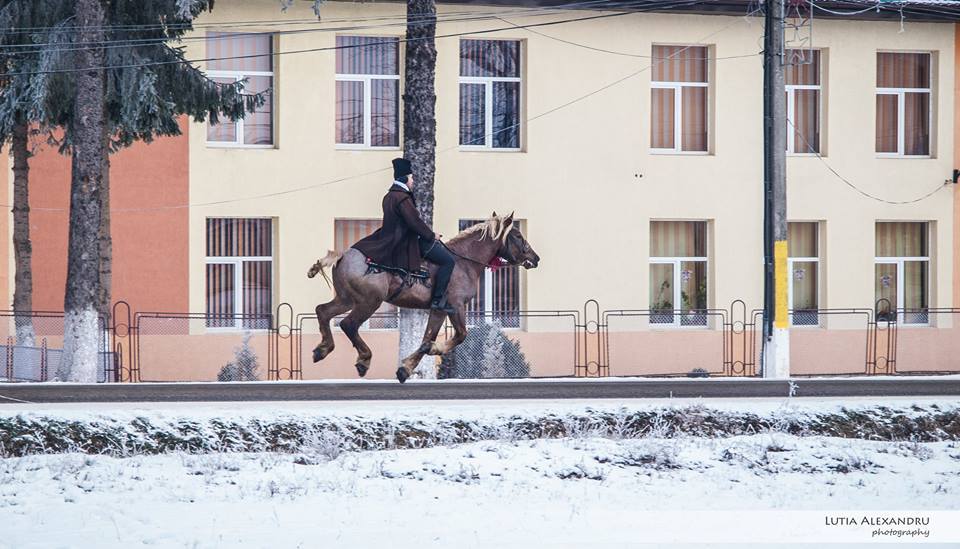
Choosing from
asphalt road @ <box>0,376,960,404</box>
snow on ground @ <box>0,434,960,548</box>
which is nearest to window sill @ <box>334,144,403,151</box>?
asphalt road @ <box>0,376,960,404</box>

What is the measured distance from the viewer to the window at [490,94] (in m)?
29.7

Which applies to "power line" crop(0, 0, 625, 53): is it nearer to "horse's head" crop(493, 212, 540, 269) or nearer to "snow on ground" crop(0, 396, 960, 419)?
"horse's head" crop(493, 212, 540, 269)

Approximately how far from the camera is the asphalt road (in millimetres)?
16423

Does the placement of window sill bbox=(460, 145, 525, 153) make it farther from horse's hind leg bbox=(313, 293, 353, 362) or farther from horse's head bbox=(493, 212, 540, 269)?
horse's hind leg bbox=(313, 293, 353, 362)

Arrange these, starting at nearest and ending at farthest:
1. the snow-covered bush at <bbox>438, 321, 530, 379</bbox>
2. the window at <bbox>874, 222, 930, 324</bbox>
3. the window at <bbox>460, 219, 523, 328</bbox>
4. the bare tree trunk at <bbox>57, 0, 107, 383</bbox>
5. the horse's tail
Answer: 1. the horse's tail
2. the bare tree trunk at <bbox>57, 0, 107, 383</bbox>
3. the snow-covered bush at <bbox>438, 321, 530, 379</bbox>
4. the window at <bbox>460, 219, 523, 328</bbox>
5. the window at <bbox>874, 222, 930, 324</bbox>

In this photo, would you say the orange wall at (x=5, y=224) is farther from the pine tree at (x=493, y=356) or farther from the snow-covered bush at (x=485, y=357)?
the pine tree at (x=493, y=356)

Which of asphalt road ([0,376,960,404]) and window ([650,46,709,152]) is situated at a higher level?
window ([650,46,709,152])

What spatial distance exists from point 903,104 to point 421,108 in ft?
44.5

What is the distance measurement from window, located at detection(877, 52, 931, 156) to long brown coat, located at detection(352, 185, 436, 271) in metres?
18.9

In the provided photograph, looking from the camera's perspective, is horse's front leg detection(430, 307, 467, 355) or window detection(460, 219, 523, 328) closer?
horse's front leg detection(430, 307, 467, 355)

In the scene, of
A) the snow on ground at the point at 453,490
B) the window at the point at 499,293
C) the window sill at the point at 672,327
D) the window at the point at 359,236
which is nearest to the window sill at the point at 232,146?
the window at the point at 359,236

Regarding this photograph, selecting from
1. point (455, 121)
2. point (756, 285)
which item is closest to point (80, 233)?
point (455, 121)

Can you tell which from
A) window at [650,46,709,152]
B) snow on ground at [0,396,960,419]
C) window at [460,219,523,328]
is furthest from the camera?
window at [650,46,709,152]

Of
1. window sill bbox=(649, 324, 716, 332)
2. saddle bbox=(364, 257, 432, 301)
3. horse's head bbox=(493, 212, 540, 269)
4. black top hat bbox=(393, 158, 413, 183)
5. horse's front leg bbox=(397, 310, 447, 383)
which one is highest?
black top hat bbox=(393, 158, 413, 183)
